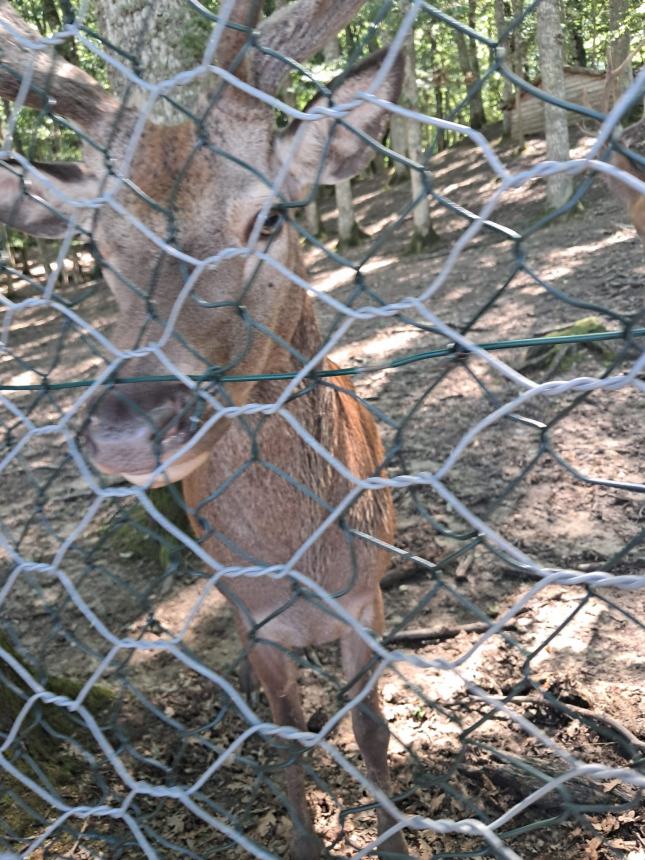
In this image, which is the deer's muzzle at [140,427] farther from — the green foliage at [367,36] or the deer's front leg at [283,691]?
the deer's front leg at [283,691]

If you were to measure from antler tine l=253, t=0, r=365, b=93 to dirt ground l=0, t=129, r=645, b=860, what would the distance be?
0.70 meters

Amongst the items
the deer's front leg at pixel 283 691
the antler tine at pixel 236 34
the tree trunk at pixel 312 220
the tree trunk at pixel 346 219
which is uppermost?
the antler tine at pixel 236 34

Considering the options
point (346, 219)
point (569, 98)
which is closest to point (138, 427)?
point (346, 219)

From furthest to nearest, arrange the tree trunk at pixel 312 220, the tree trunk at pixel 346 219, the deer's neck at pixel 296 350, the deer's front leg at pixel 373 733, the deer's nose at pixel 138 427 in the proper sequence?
the tree trunk at pixel 312 220
the tree trunk at pixel 346 219
the deer's front leg at pixel 373 733
the deer's neck at pixel 296 350
the deer's nose at pixel 138 427

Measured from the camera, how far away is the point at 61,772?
2725 millimetres

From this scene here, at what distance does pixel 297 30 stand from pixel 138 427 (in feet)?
4.30

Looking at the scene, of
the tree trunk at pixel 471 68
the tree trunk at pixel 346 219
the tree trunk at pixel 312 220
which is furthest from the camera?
the tree trunk at pixel 471 68

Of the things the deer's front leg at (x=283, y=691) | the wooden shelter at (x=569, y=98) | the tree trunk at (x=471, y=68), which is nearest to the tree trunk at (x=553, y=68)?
the wooden shelter at (x=569, y=98)

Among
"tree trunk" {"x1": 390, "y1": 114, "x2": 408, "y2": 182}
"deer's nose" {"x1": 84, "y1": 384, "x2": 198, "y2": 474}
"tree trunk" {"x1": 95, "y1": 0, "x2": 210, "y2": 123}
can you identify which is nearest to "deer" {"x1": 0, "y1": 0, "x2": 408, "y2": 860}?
"deer's nose" {"x1": 84, "y1": 384, "x2": 198, "y2": 474}

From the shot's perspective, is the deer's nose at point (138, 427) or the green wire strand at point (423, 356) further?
the deer's nose at point (138, 427)

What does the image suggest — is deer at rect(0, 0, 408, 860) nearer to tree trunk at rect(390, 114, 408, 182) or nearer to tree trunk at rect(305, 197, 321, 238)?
tree trunk at rect(390, 114, 408, 182)

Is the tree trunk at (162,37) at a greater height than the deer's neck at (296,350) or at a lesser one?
greater

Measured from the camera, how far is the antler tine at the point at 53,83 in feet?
6.37

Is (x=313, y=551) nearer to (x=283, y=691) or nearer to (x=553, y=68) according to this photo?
(x=283, y=691)
